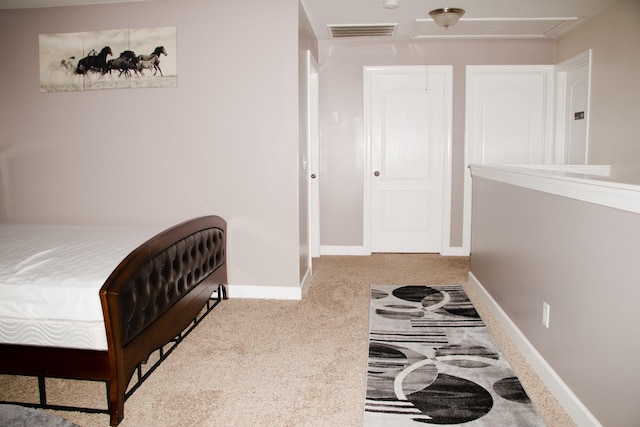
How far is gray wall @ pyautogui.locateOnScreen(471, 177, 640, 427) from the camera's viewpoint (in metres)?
1.71

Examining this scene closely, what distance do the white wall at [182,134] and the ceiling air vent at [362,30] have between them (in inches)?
46.1

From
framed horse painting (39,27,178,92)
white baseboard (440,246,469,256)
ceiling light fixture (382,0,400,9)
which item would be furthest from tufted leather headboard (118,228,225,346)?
white baseboard (440,246,469,256)

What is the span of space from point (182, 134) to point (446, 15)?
238 centimetres

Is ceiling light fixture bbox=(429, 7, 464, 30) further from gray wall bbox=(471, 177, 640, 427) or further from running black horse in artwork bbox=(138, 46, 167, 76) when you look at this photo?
running black horse in artwork bbox=(138, 46, 167, 76)

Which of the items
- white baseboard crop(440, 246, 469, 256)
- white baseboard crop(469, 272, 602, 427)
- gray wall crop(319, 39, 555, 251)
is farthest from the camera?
white baseboard crop(440, 246, 469, 256)

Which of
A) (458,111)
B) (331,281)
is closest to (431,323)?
(331,281)

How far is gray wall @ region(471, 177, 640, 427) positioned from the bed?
1.98m

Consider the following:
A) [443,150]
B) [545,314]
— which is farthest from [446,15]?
[545,314]

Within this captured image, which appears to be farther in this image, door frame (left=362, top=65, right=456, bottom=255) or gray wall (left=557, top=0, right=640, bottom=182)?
door frame (left=362, top=65, right=456, bottom=255)

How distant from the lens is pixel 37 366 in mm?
2172

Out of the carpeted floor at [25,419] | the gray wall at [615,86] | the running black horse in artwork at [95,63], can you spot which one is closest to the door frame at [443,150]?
the gray wall at [615,86]

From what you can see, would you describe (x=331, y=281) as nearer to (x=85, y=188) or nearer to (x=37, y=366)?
(x=85, y=188)

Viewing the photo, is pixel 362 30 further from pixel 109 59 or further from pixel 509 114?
pixel 109 59

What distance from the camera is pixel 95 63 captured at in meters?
3.90
